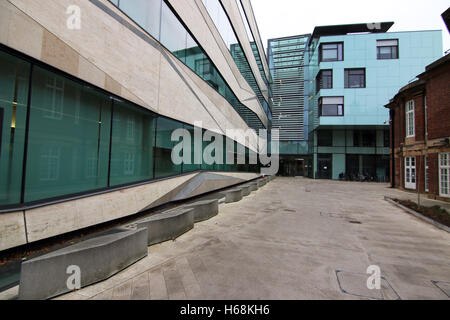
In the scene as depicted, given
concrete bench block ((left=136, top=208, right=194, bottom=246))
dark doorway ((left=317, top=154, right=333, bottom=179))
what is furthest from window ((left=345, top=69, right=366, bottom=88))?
concrete bench block ((left=136, top=208, right=194, bottom=246))

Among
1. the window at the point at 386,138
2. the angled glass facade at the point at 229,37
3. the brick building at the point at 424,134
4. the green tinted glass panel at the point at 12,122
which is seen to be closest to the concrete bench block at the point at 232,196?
the green tinted glass panel at the point at 12,122

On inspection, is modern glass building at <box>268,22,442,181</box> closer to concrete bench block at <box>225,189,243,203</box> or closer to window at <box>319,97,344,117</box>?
window at <box>319,97,344,117</box>

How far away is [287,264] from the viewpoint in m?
4.56

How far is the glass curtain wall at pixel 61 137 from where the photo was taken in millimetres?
4820

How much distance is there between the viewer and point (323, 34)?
3484 centimetres

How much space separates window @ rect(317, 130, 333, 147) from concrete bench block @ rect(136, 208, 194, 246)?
113 feet

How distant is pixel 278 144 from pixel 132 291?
4049cm

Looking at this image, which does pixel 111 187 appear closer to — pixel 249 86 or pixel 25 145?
pixel 25 145

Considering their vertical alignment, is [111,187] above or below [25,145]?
below

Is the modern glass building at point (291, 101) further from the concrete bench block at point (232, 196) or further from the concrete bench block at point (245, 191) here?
the concrete bench block at point (232, 196)

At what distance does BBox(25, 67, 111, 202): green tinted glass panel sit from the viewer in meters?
5.36

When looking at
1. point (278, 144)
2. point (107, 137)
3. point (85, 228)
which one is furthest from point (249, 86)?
point (85, 228)

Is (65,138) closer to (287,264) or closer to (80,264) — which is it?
(80,264)

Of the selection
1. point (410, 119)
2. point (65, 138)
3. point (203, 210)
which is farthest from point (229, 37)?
point (410, 119)
